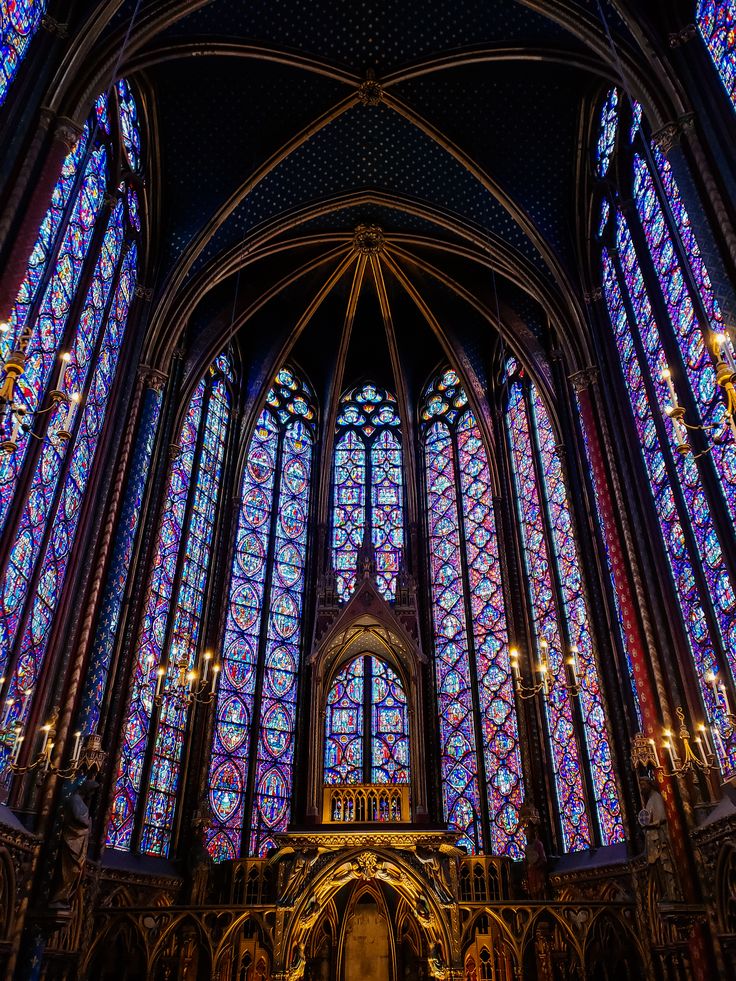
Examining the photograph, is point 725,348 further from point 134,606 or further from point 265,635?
point 265,635

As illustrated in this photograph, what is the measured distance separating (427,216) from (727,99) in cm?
840

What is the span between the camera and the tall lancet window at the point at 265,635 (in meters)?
16.1

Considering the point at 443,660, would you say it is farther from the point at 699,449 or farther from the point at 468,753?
the point at 699,449

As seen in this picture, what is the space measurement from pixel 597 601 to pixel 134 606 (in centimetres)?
822

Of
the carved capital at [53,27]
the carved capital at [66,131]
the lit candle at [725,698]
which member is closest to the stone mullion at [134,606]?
the carved capital at [66,131]

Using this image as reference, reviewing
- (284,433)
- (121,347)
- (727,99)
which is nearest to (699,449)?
(727,99)

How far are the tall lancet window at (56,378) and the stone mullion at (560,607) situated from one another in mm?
8735

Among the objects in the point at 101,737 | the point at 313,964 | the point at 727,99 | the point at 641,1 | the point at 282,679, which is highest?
the point at 641,1

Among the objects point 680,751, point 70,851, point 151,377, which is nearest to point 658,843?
point 680,751

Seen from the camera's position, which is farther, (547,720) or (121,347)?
(547,720)

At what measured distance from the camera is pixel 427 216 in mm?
17953

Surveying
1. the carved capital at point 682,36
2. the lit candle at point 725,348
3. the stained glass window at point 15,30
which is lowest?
the lit candle at point 725,348

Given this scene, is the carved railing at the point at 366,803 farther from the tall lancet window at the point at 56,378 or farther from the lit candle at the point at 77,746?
the tall lancet window at the point at 56,378

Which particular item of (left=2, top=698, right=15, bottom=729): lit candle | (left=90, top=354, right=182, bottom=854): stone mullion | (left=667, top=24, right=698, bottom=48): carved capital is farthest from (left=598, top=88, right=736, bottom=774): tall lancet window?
(left=90, top=354, right=182, bottom=854): stone mullion
